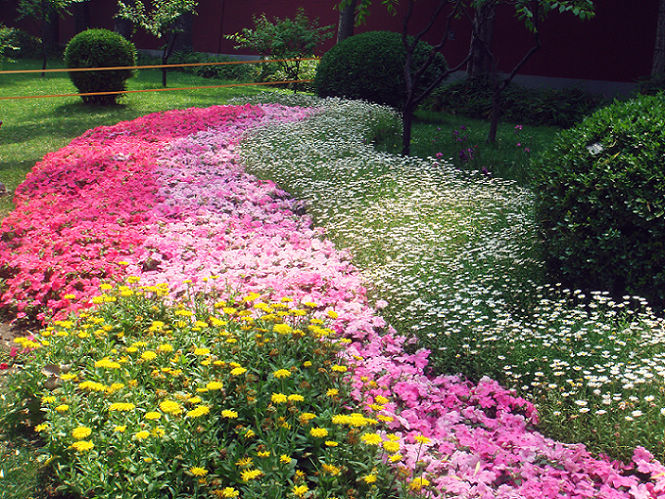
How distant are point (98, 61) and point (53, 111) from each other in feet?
5.15

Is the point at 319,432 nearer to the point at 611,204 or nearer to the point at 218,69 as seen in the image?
the point at 611,204

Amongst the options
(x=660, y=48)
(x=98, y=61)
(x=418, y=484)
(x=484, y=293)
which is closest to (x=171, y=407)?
(x=418, y=484)

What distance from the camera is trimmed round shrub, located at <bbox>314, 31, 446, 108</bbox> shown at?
1262 cm

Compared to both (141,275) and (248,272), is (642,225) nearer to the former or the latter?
(248,272)

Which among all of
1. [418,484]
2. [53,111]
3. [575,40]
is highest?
[575,40]

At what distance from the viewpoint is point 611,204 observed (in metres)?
4.90

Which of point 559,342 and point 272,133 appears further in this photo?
point 272,133

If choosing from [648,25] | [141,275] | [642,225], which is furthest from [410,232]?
[648,25]

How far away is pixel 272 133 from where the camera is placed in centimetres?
955

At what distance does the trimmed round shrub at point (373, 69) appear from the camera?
12617mm

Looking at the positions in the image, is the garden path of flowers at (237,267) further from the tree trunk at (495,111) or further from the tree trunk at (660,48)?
the tree trunk at (660,48)

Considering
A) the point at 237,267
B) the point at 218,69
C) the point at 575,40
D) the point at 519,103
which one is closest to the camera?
the point at 237,267

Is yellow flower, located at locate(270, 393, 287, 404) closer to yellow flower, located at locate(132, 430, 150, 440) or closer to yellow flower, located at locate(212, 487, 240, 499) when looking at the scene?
yellow flower, located at locate(212, 487, 240, 499)

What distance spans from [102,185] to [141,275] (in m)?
2.68
